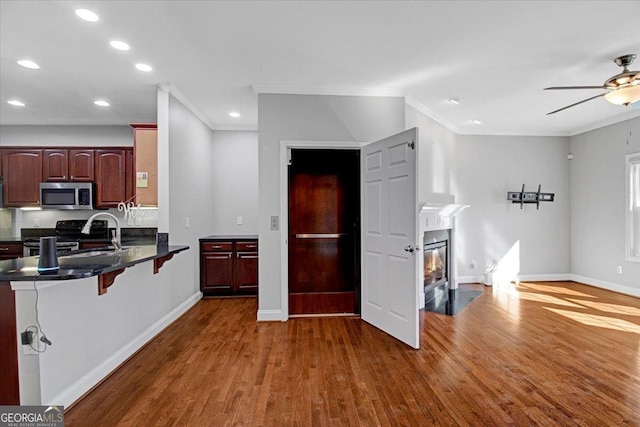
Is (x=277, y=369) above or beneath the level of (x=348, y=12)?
beneath

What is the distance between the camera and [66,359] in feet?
7.08

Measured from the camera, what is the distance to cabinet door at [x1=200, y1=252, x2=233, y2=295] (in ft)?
15.9

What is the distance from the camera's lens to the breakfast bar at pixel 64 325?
1943mm

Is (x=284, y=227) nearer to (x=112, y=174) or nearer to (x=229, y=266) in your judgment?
(x=229, y=266)

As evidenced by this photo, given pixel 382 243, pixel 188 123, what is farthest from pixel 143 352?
pixel 188 123

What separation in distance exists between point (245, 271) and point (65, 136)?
3826 millimetres

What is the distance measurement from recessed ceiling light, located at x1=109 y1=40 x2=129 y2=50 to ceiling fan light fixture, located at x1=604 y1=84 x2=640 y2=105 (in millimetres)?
4653

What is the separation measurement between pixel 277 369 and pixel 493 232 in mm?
4923

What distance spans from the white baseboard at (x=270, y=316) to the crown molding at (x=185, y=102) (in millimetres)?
2907

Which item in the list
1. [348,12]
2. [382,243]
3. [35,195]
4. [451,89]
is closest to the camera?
[348,12]

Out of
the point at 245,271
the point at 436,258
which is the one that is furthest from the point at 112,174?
the point at 436,258

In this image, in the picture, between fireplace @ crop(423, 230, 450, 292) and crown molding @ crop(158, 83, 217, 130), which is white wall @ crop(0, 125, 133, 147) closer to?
crown molding @ crop(158, 83, 217, 130)

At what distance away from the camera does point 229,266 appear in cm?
489

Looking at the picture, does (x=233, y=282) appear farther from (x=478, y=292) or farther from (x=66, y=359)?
(x=478, y=292)
